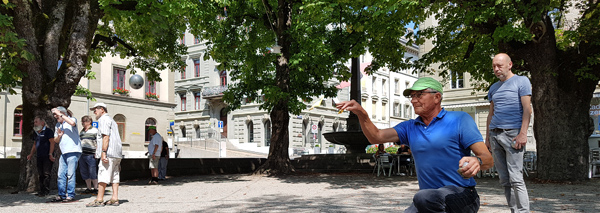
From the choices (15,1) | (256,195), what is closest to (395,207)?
(256,195)

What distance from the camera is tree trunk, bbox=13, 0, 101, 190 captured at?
11.5 m

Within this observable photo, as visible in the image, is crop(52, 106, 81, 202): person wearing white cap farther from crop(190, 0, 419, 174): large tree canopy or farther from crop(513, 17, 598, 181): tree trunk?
crop(513, 17, 598, 181): tree trunk

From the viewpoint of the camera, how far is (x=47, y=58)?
12031 millimetres

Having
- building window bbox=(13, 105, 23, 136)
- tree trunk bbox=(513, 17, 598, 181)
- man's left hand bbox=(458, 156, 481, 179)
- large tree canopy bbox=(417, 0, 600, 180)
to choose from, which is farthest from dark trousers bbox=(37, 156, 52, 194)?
building window bbox=(13, 105, 23, 136)

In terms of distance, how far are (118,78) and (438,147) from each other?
40.6 meters

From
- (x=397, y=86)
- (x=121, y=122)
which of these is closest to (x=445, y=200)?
(x=121, y=122)

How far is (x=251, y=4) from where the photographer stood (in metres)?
17.6

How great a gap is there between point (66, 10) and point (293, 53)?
6881mm

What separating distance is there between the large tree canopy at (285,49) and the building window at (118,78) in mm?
24363

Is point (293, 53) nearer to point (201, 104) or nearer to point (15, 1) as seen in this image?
point (15, 1)

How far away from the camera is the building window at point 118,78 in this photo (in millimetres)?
40531

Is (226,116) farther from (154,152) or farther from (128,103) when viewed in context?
(154,152)

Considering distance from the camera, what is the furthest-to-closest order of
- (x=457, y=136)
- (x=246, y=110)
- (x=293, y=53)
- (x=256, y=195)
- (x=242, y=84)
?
(x=246, y=110) → (x=242, y=84) → (x=293, y=53) → (x=256, y=195) → (x=457, y=136)

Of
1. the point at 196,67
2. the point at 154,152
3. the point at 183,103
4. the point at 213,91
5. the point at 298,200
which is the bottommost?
the point at 298,200
